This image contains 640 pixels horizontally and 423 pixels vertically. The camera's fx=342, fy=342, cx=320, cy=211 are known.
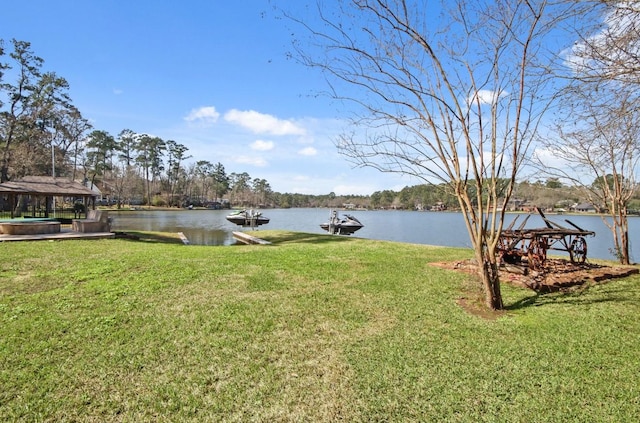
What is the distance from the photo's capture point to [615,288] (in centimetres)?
504

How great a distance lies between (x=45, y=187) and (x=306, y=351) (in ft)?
59.4

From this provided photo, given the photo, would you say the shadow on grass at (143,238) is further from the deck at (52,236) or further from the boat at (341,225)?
the boat at (341,225)

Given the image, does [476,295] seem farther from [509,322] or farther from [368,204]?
[368,204]

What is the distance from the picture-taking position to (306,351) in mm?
2951

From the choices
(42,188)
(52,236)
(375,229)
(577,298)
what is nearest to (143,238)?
(52,236)

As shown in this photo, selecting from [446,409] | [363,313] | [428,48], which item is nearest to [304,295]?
[363,313]

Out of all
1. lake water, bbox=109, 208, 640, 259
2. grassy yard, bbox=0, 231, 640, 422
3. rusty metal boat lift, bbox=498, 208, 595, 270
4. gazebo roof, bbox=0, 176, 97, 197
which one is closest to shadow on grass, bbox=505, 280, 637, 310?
grassy yard, bbox=0, 231, 640, 422

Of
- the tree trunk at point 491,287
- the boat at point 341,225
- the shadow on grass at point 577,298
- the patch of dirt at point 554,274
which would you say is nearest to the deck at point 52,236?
the patch of dirt at point 554,274

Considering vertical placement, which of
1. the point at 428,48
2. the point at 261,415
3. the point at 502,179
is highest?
the point at 428,48

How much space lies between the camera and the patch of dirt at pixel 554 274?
4.95 meters

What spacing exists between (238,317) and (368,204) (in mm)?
98296

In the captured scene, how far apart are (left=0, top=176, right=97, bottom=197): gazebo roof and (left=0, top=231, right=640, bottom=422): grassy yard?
12.2 m

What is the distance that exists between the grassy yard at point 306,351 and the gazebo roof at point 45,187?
40.1ft

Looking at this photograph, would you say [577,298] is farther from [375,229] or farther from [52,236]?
[375,229]
